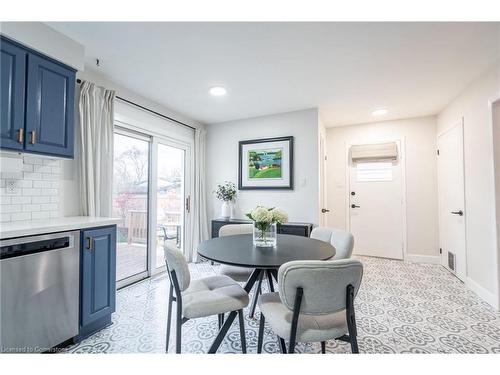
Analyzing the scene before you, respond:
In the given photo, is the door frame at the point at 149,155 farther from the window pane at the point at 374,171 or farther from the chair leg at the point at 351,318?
the window pane at the point at 374,171

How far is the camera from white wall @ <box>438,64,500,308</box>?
2461mm

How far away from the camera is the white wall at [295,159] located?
3.58 meters

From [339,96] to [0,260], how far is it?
3.56 metres

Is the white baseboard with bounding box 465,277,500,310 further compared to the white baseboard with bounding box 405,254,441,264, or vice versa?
the white baseboard with bounding box 405,254,441,264

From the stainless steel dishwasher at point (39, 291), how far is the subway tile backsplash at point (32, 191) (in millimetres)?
585

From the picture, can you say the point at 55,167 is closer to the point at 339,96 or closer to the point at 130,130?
the point at 130,130

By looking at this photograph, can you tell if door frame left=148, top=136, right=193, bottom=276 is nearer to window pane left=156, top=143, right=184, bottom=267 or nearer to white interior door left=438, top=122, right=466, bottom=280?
window pane left=156, top=143, right=184, bottom=267

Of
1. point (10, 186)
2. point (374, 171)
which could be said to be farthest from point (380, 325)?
point (10, 186)

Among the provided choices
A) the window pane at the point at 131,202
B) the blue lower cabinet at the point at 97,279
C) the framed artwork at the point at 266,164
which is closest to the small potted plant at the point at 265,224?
the blue lower cabinet at the point at 97,279

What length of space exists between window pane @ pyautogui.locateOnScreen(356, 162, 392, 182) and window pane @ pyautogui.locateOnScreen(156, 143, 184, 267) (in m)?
3.21

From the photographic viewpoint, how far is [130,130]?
309cm

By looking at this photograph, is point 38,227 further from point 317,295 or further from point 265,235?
point 317,295

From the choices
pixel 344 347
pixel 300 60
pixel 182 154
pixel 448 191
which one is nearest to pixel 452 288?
pixel 448 191

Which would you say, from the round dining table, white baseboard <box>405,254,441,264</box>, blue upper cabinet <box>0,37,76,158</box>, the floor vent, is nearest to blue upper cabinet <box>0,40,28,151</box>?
blue upper cabinet <box>0,37,76,158</box>
